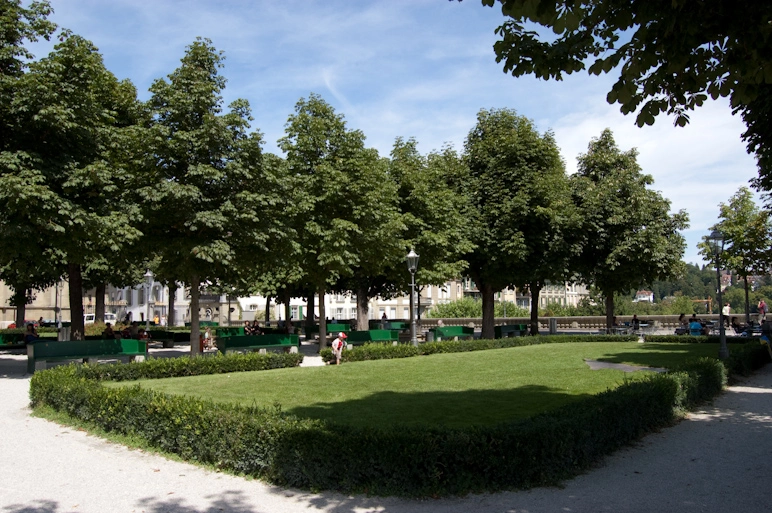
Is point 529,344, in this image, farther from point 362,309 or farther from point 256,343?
point 256,343

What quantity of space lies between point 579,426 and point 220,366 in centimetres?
1202

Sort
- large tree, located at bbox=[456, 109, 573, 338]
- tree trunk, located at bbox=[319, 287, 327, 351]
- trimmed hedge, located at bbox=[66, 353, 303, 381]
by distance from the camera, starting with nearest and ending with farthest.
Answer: trimmed hedge, located at bbox=[66, 353, 303, 381] < tree trunk, located at bbox=[319, 287, 327, 351] < large tree, located at bbox=[456, 109, 573, 338]

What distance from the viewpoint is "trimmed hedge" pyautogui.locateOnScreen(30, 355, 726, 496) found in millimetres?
6621

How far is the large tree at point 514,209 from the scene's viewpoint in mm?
29031

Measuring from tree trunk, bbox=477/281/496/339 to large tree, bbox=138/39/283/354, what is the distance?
48.1ft

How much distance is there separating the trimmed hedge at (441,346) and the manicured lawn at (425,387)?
736 millimetres

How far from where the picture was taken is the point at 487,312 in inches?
1240

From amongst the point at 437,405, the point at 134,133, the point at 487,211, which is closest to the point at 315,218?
the point at 134,133

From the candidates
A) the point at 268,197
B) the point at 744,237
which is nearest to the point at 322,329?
the point at 268,197

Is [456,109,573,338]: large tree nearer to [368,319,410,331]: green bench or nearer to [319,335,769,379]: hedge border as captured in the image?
[319,335,769,379]: hedge border

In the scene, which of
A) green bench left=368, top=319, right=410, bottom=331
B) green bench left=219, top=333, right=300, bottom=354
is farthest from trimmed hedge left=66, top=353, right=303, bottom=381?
green bench left=368, top=319, right=410, bottom=331

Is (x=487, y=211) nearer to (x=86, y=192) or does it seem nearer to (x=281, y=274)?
(x=281, y=274)

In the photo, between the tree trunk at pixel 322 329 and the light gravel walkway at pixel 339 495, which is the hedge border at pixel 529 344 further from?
the light gravel walkway at pixel 339 495

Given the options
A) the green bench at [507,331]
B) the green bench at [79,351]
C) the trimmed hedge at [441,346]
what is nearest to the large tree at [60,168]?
the green bench at [79,351]
